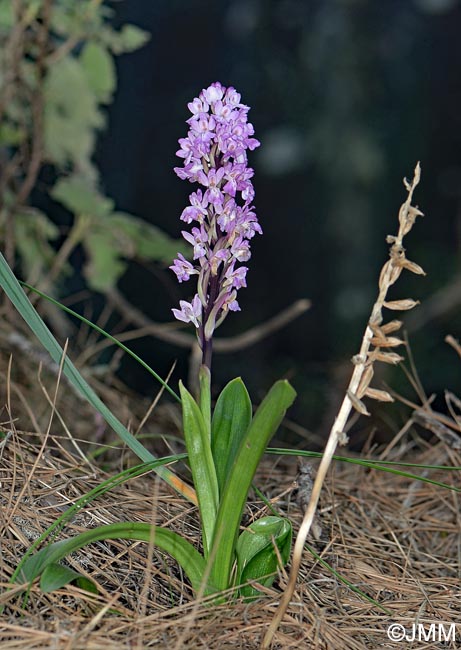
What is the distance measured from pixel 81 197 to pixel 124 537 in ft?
4.12

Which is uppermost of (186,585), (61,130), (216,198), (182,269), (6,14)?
(6,14)

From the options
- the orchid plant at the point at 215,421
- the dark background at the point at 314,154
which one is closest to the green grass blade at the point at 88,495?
the orchid plant at the point at 215,421

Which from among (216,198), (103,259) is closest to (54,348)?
(216,198)

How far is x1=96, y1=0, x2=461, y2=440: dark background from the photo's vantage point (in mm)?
3125

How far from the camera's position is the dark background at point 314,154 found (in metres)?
3.12

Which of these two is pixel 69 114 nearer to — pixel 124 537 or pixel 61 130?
pixel 61 130

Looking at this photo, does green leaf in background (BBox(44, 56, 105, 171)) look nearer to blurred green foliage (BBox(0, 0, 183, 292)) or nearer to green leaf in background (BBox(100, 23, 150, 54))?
blurred green foliage (BBox(0, 0, 183, 292))

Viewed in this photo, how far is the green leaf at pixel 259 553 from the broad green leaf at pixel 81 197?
48.9 inches

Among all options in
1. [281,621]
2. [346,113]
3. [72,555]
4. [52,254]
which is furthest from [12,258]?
[346,113]

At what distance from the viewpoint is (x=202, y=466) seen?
41.7 inches

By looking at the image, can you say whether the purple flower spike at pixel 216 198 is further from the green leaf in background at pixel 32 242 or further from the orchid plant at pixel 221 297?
the green leaf in background at pixel 32 242

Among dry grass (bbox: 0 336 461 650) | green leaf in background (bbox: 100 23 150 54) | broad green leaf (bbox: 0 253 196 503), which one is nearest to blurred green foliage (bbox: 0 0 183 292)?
green leaf in background (bbox: 100 23 150 54)

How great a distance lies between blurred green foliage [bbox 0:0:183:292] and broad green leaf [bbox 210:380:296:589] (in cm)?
107

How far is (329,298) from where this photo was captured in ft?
11.0
